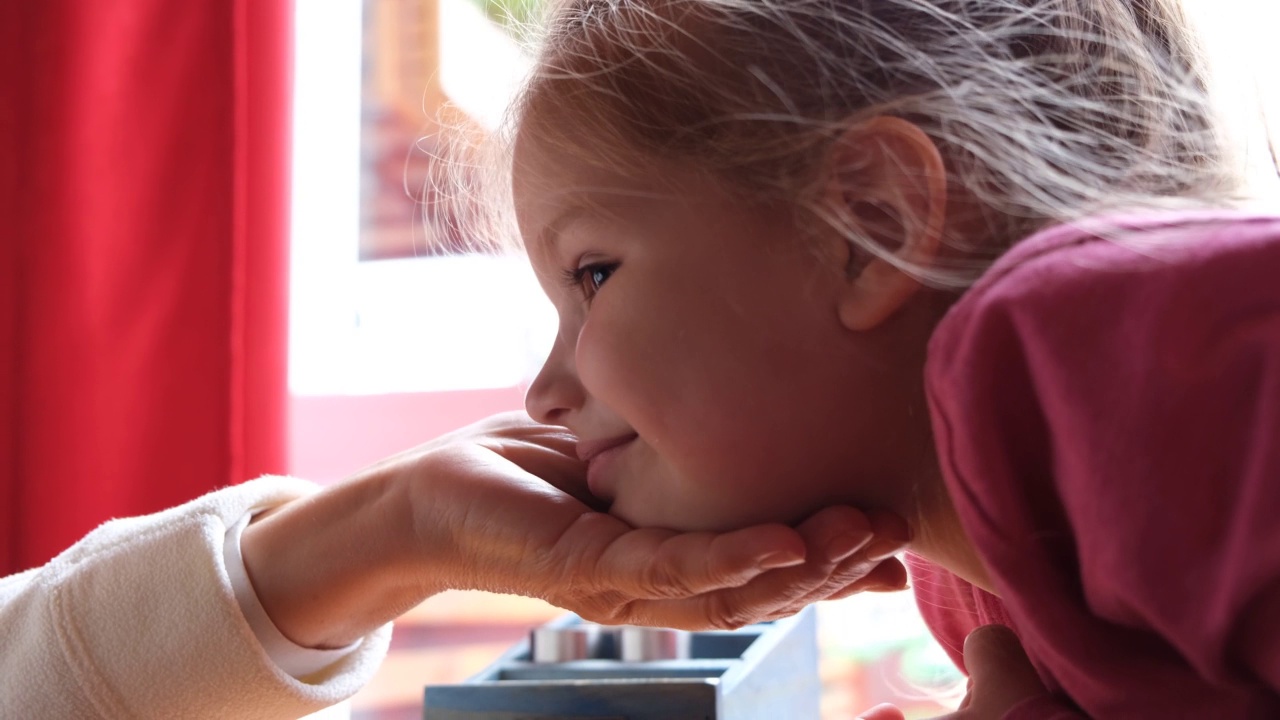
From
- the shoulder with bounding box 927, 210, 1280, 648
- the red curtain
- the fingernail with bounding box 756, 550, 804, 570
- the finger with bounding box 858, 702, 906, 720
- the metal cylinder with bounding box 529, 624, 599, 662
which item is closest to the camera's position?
the shoulder with bounding box 927, 210, 1280, 648

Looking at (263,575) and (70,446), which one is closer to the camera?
(263,575)

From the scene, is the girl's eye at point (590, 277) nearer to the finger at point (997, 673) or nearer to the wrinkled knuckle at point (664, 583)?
the wrinkled knuckle at point (664, 583)

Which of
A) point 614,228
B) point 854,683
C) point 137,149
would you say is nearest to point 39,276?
point 137,149

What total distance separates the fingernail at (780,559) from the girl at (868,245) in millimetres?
74

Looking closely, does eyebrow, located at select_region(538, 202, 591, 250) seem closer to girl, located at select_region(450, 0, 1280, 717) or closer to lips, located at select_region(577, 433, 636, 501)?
girl, located at select_region(450, 0, 1280, 717)

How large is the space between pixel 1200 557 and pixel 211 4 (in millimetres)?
1244

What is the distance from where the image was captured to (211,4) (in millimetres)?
1334

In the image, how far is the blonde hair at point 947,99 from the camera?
60 centimetres

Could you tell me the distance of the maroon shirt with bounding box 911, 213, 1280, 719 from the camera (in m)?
0.42

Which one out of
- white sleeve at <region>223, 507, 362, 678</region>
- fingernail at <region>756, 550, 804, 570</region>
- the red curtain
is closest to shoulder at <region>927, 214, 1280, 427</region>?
fingernail at <region>756, 550, 804, 570</region>

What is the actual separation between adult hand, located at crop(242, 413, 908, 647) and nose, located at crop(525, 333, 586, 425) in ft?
0.15

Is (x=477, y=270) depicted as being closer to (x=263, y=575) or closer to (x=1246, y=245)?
(x=263, y=575)

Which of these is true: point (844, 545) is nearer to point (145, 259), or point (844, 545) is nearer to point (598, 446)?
point (598, 446)

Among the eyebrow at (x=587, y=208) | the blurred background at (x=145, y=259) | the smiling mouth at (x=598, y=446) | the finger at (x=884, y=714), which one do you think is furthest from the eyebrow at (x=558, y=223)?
the blurred background at (x=145, y=259)
